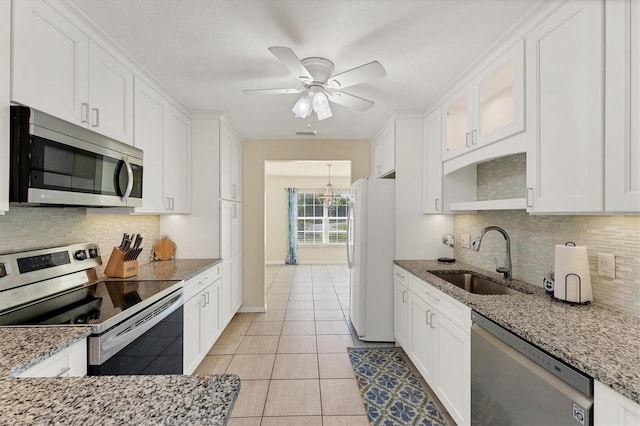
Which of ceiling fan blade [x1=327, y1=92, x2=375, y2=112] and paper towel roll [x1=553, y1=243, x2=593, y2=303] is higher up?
ceiling fan blade [x1=327, y1=92, x2=375, y2=112]

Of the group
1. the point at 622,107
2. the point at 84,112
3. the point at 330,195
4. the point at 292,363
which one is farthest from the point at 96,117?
the point at 330,195

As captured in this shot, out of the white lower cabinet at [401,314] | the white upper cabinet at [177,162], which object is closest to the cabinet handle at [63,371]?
the white upper cabinet at [177,162]

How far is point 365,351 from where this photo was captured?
2.96 metres

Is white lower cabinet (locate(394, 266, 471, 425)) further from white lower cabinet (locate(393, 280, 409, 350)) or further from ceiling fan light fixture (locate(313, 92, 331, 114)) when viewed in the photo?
ceiling fan light fixture (locate(313, 92, 331, 114))

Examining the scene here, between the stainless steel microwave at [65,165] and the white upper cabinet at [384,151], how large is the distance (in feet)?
7.85

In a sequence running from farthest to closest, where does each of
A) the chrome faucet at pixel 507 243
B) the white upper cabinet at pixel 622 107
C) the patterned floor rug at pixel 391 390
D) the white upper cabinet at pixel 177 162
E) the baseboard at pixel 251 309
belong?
the baseboard at pixel 251 309 < the white upper cabinet at pixel 177 162 < the chrome faucet at pixel 507 243 < the patterned floor rug at pixel 391 390 < the white upper cabinet at pixel 622 107

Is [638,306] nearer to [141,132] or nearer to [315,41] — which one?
[315,41]

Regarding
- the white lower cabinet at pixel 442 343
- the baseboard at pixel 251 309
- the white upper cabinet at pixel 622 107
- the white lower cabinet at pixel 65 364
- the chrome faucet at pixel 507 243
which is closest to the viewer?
the white lower cabinet at pixel 65 364

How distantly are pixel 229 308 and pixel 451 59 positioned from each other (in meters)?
3.29

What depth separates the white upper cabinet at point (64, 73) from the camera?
1.27 metres

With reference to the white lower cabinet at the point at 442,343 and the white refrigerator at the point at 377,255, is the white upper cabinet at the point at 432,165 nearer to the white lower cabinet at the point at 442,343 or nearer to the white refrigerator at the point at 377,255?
the white refrigerator at the point at 377,255

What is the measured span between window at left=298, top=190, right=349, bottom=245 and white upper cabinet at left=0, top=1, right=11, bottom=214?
276 inches

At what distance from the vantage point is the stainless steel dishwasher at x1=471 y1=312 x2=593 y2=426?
3.34 ft

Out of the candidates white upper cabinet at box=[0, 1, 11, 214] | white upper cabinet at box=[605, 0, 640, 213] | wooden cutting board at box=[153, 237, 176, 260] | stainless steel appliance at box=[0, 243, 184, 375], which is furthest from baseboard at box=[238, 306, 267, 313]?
white upper cabinet at box=[605, 0, 640, 213]
